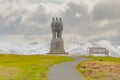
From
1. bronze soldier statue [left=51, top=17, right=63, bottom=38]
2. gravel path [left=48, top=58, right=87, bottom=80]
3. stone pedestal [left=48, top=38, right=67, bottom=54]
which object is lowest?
gravel path [left=48, top=58, right=87, bottom=80]

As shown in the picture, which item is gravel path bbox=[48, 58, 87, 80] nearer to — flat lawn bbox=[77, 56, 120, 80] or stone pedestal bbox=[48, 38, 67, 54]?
flat lawn bbox=[77, 56, 120, 80]

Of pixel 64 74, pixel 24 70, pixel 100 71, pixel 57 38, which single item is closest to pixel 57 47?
pixel 57 38

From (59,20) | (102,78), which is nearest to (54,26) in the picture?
(59,20)

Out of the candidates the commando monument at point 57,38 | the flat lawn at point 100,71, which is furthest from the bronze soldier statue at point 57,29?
the flat lawn at point 100,71

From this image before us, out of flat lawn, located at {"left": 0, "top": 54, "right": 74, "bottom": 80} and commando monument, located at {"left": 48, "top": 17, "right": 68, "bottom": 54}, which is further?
commando monument, located at {"left": 48, "top": 17, "right": 68, "bottom": 54}

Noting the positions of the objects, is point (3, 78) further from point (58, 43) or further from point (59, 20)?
point (59, 20)

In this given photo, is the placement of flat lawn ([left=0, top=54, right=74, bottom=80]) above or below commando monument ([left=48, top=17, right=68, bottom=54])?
below

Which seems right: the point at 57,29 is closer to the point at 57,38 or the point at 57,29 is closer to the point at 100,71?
the point at 57,38

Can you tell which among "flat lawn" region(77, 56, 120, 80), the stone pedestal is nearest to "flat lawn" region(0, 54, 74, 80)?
"flat lawn" region(77, 56, 120, 80)

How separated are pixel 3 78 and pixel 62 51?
430 feet

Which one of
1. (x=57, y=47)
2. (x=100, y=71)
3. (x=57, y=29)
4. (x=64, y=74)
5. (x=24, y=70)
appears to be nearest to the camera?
(x=64, y=74)

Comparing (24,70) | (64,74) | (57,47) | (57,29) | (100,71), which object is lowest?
(64,74)

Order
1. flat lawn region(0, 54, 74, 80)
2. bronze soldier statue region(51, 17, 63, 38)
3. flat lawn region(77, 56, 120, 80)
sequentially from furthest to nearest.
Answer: bronze soldier statue region(51, 17, 63, 38), flat lawn region(77, 56, 120, 80), flat lawn region(0, 54, 74, 80)

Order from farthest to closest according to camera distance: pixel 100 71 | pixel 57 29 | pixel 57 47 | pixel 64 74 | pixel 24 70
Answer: pixel 57 29, pixel 57 47, pixel 24 70, pixel 100 71, pixel 64 74
